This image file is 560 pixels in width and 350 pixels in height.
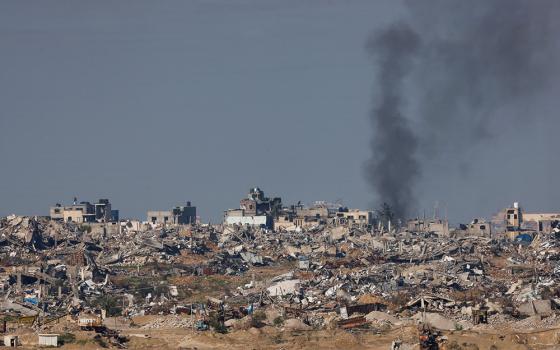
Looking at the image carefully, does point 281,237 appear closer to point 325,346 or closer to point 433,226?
point 433,226

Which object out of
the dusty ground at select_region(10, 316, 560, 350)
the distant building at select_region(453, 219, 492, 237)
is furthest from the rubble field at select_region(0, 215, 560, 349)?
the distant building at select_region(453, 219, 492, 237)

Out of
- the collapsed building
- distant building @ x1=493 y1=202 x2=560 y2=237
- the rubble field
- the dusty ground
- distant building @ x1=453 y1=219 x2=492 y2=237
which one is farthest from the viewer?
distant building @ x1=493 y1=202 x2=560 y2=237

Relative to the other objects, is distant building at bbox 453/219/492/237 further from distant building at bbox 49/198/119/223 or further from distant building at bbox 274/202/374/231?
distant building at bbox 49/198/119/223

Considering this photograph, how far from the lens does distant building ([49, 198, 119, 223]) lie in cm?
12775

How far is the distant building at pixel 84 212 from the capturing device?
128 m

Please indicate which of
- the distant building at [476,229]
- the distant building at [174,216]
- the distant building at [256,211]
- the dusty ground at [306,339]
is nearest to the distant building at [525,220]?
the distant building at [476,229]

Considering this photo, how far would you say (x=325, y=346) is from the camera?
44.0m

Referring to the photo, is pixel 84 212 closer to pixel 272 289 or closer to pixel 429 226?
pixel 429 226

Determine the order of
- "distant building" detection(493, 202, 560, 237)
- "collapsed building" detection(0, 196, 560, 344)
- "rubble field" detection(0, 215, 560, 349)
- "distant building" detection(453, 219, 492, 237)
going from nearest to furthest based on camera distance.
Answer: "rubble field" detection(0, 215, 560, 349)
"collapsed building" detection(0, 196, 560, 344)
"distant building" detection(453, 219, 492, 237)
"distant building" detection(493, 202, 560, 237)

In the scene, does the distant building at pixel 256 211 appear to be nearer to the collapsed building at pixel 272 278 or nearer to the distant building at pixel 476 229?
the collapsed building at pixel 272 278

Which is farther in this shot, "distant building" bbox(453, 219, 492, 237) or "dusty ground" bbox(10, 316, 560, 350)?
"distant building" bbox(453, 219, 492, 237)

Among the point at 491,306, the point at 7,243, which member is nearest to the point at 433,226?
the point at 7,243

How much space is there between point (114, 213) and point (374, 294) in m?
86.9

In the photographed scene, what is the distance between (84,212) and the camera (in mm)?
129625
